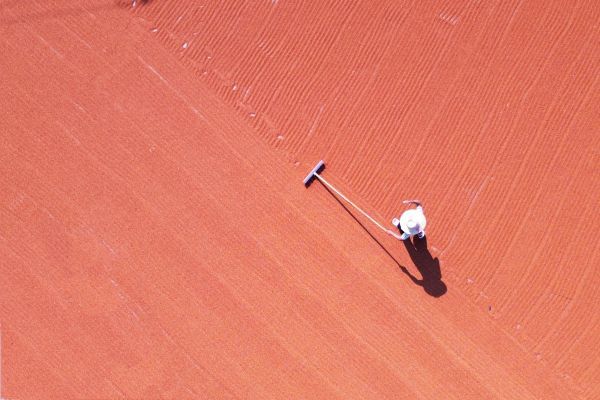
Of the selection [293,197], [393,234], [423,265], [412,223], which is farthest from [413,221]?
[293,197]

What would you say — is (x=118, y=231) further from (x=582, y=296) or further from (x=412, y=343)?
(x=582, y=296)

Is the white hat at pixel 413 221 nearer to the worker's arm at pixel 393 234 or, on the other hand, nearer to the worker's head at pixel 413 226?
the worker's head at pixel 413 226

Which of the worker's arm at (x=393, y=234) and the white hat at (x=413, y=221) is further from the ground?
the white hat at (x=413, y=221)

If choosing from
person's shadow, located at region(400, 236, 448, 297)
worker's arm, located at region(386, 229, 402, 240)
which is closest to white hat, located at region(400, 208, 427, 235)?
worker's arm, located at region(386, 229, 402, 240)

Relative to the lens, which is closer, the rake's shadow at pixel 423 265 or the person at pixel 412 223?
the person at pixel 412 223

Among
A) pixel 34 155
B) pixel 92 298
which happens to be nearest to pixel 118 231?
pixel 92 298

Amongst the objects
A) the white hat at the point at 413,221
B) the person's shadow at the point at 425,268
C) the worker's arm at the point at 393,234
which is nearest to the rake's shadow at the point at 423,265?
the person's shadow at the point at 425,268

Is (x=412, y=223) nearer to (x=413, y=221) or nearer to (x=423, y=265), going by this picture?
(x=413, y=221)
